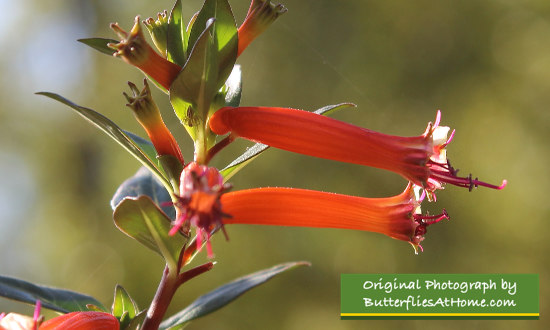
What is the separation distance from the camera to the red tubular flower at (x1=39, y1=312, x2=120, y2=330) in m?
0.80

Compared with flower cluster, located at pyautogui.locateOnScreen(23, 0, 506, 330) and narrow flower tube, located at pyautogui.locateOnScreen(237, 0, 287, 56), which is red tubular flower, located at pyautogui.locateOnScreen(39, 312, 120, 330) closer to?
flower cluster, located at pyautogui.locateOnScreen(23, 0, 506, 330)

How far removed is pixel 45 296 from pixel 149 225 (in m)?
0.32

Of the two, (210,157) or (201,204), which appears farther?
(210,157)

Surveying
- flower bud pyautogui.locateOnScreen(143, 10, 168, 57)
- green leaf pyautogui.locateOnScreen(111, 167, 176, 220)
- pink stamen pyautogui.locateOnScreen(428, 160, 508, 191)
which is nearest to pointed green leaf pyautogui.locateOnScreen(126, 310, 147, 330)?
green leaf pyautogui.locateOnScreen(111, 167, 176, 220)

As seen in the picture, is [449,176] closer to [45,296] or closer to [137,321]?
[137,321]

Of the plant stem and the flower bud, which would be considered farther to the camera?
the flower bud

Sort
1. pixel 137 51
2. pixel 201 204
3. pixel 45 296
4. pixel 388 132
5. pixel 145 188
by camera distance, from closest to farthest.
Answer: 1. pixel 201 204
2. pixel 137 51
3. pixel 45 296
4. pixel 145 188
5. pixel 388 132

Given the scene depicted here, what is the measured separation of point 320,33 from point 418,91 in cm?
146

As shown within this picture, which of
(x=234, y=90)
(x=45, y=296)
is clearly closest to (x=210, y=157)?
(x=234, y=90)

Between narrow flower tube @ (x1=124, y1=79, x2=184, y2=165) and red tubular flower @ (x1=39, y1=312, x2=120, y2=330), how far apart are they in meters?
0.27

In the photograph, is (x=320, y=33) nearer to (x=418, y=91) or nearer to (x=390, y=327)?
(x=418, y=91)

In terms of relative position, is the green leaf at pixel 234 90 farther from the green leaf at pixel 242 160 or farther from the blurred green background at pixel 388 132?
the blurred green background at pixel 388 132

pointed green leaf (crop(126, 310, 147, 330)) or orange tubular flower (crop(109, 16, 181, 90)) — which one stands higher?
orange tubular flower (crop(109, 16, 181, 90))

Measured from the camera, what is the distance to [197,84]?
833mm
